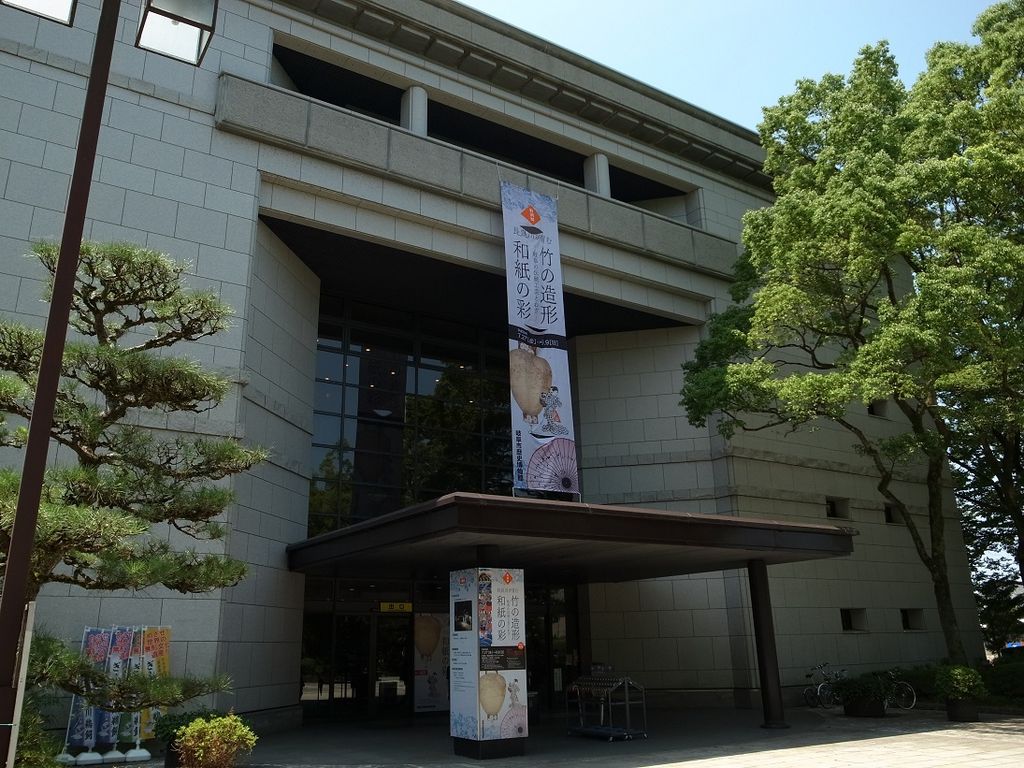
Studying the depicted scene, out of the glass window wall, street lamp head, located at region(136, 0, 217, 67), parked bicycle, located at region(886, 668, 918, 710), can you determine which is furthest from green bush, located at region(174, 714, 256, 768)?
parked bicycle, located at region(886, 668, 918, 710)

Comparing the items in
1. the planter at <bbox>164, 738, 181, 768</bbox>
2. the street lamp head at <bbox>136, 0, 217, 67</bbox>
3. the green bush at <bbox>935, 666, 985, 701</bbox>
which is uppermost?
the street lamp head at <bbox>136, 0, 217, 67</bbox>

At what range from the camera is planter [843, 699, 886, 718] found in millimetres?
17500

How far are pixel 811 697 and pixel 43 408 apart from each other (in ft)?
60.9

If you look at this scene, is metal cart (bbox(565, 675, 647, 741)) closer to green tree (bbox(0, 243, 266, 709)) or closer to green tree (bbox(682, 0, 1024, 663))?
green tree (bbox(682, 0, 1024, 663))

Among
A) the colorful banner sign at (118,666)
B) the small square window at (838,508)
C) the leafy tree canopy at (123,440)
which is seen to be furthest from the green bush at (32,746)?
the small square window at (838,508)

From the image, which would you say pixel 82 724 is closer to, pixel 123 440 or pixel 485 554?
pixel 123 440

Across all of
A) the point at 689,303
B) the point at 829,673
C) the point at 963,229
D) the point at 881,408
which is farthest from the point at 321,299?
the point at 881,408

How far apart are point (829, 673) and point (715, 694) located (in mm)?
3011

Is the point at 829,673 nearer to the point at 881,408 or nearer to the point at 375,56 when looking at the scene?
the point at 881,408

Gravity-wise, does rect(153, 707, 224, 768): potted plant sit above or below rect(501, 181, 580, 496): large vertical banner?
below

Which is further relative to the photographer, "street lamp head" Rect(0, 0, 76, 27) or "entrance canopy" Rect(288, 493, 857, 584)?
"entrance canopy" Rect(288, 493, 857, 584)

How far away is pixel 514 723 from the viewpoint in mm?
12672

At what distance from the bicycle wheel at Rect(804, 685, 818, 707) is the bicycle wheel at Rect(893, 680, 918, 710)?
5.72ft

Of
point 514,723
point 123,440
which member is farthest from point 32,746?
point 514,723
